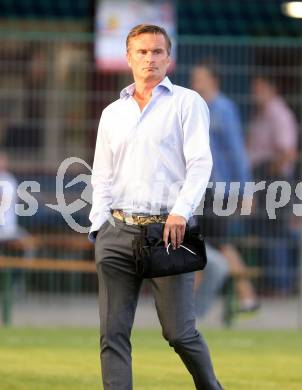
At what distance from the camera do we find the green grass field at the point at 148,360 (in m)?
9.16

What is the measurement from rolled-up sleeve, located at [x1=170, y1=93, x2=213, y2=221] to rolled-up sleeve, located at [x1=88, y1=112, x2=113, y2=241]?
435 mm

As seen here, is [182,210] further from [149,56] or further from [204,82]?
[204,82]

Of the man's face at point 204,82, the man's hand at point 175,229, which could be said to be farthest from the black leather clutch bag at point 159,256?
the man's face at point 204,82

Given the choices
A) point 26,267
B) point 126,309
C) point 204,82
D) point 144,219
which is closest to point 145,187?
point 144,219

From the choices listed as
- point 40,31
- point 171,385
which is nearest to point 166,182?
point 171,385

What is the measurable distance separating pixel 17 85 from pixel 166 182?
21.8ft

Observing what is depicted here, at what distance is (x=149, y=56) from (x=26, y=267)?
6.81 meters

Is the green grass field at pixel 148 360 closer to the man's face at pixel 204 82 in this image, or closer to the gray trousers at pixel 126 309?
the gray trousers at pixel 126 309

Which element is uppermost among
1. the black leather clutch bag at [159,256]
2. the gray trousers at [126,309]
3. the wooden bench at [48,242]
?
the black leather clutch bag at [159,256]

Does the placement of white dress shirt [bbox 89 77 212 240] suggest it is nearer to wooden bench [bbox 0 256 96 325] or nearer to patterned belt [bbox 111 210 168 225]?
patterned belt [bbox 111 210 168 225]

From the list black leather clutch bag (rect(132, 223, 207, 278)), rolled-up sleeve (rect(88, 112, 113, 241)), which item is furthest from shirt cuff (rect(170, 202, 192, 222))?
rolled-up sleeve (rect(88, 112, 113, 241))

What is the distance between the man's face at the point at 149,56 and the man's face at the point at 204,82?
5.82m

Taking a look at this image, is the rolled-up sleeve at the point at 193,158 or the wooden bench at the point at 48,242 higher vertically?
the rolled-up sleeve at the point at 193,158

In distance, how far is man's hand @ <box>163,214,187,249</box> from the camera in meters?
6.94
